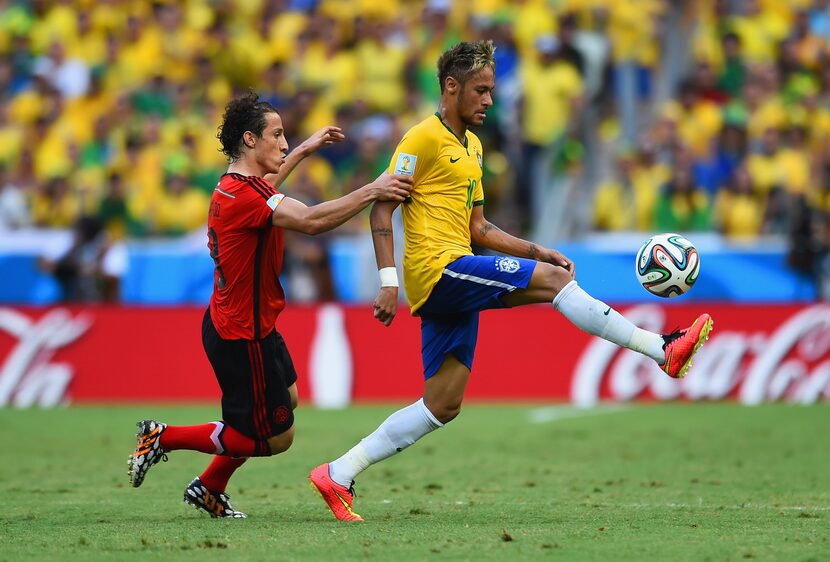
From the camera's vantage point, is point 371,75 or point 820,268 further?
point 371,75

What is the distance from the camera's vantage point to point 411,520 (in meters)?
7.37

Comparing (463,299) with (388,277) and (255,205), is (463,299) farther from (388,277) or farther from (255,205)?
(255,205)

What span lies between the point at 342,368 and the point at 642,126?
20.0 feet

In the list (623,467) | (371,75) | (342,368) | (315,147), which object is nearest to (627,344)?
(315,147)

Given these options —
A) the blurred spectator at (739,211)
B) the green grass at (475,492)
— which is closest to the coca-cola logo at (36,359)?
the green grass at (475,492)

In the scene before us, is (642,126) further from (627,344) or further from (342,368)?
(627,344)

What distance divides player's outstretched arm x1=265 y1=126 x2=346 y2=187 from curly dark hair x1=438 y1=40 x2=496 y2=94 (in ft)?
2.23

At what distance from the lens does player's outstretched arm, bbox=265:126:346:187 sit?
7586 mm

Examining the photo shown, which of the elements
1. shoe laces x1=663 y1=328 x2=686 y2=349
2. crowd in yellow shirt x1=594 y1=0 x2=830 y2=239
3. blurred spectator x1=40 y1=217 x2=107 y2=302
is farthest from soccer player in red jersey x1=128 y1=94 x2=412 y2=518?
crowd in yellow shirt x1=594 y1=0 x2=830 y2=239

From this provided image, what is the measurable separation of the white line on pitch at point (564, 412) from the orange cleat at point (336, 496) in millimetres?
6481

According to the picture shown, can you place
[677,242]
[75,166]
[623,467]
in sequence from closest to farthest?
[677,242] < [623,467] < [75,166]

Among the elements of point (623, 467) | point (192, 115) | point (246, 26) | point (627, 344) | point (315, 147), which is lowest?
point (623, 467)

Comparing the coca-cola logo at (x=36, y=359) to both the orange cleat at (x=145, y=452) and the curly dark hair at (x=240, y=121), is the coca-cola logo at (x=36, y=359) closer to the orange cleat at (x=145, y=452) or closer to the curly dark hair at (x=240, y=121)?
the orange cleat at (x=145, y=452)

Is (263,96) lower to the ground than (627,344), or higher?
higher
